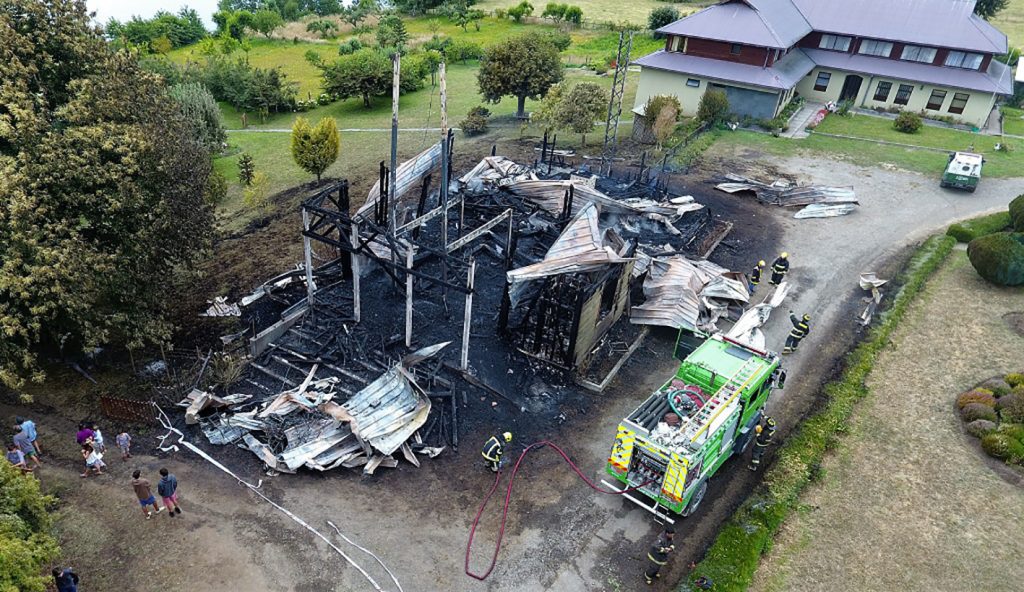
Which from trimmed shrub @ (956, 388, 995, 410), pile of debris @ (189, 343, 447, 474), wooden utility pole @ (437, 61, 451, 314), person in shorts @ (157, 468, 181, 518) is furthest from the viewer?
trimmed shrub @ (956, 388, 995, 410)

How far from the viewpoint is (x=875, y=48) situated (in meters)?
49.2

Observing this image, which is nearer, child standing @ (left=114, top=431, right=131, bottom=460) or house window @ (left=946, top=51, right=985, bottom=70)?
child standing @ (left=114, top=431, right=131, bottom=460)

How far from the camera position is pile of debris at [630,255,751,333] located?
2242cm

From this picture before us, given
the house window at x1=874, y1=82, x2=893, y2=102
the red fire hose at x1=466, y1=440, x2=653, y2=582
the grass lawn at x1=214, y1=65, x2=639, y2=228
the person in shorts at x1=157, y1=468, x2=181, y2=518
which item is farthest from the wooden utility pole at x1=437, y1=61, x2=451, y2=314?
the house window at x1=874, y1=82, x2=893, y2=102

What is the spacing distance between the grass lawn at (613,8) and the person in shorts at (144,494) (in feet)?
249

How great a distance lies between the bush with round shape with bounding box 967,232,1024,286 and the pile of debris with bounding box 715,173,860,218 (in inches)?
282

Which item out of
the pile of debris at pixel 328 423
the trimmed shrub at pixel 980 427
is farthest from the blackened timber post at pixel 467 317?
the trimmed shrub at pixel 980 427

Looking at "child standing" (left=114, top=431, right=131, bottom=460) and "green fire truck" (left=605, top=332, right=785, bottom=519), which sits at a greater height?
"green fire truck" (left=605, top=332, right=785, bottom=519)

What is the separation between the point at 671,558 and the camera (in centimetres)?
1506

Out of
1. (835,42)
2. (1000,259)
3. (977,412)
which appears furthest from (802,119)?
(977,412)

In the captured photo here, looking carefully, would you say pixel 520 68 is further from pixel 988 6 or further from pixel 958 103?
pixel 988 6

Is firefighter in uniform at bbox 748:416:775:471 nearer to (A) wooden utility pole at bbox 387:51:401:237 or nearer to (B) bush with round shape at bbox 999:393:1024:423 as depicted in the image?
(B) bush with round shape at bbox 999:393:1024:423

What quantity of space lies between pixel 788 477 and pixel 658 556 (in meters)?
5.23

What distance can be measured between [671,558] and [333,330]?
486 inches
